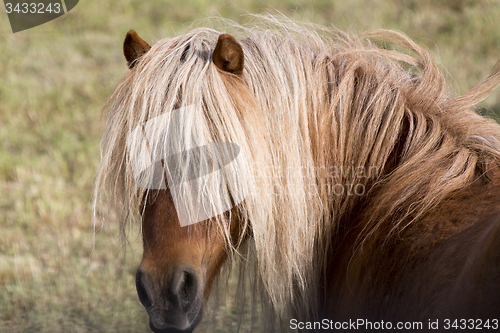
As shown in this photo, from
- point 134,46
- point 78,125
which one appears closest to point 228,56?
point 134,46

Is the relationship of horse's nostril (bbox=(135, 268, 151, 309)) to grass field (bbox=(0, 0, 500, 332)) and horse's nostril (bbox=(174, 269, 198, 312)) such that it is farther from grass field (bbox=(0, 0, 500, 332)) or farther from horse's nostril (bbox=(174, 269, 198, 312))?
grass field (bbox=(0, 0, 500, 332))

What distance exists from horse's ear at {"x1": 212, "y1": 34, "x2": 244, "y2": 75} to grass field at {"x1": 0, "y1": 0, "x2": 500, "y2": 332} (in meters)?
0.51

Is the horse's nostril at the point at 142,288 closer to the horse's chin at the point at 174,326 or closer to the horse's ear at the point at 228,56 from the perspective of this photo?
the horse's chin at the point at 174,326

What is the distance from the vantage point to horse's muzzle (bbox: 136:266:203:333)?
111cm

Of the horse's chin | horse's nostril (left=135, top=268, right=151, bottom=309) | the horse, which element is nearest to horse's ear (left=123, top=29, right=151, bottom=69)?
the horse

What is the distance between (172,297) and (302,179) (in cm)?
46

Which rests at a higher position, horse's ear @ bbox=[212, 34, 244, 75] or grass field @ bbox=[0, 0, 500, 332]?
horse's ear @ bbox=[212, 34, 244, 75]

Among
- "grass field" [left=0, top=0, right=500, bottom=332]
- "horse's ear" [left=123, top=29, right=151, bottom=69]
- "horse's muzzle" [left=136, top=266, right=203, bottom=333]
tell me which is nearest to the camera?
"horse's muzzle" [left=136, top=266, right=203, bottom=333]

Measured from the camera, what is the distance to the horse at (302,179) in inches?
43.8

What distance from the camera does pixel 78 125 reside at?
4.37 metres

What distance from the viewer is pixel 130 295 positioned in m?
2.64

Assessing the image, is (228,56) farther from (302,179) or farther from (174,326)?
(174,326)

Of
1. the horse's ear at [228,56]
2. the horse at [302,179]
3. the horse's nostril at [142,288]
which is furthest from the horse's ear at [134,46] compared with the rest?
the horse's nostril at [142,288]

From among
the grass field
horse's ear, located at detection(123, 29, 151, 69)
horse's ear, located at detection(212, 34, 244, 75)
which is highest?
horse's ear, located at detection(123, 29, 151, 69)
